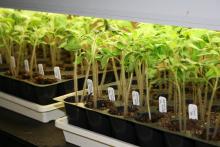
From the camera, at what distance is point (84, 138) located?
1.37 metres

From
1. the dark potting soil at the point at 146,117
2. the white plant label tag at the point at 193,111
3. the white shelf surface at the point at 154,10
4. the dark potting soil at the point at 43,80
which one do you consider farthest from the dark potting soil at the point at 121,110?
the dark potting soil at the point at 43,80

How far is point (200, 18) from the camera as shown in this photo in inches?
36.0

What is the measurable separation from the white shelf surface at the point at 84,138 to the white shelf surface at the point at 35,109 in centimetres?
20

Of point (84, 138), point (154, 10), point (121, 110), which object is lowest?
point (84, 138)

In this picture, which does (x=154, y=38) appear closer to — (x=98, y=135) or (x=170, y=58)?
(x=170, y=58)

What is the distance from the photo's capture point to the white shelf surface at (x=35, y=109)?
164 cm

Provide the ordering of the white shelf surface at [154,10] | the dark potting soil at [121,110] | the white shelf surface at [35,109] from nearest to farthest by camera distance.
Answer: the white shelf surface at [154,10]
the dark potting soil at [121,110]
the white shelf surface at [35,109]

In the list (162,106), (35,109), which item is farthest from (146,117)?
(35,109)

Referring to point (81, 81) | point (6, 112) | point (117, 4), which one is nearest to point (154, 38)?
point (117, 4)

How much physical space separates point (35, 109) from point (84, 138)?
37 cm

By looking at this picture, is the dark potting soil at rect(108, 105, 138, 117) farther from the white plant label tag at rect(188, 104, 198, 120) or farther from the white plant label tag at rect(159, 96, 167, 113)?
the white plant label tag at rect(188, 104, 198, 120)

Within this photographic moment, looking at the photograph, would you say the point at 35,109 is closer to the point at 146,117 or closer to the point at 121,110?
the point at 121,110

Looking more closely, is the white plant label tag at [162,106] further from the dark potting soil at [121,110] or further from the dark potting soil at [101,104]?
the dark potting soil at [101,104]

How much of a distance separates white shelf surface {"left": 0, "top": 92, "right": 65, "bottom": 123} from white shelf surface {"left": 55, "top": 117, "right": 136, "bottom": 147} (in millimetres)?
200
